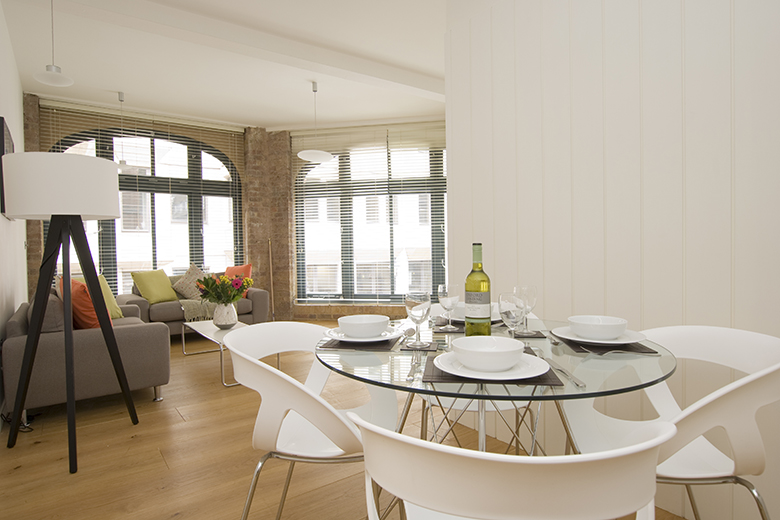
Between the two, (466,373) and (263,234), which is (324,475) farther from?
(263,234)

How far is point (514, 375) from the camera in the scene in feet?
3.46

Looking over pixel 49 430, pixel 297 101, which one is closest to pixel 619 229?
pixel 49 430

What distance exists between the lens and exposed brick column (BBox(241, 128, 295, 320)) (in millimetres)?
7035

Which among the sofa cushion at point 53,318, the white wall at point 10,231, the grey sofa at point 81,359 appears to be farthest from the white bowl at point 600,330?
the white wall at point 10,231

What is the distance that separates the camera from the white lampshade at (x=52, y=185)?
2.23 meters

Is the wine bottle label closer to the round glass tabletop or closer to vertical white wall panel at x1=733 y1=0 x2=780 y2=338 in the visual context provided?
the round glass tabletop

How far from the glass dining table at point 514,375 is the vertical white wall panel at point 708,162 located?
485mm

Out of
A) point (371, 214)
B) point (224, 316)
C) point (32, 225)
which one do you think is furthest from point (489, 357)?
point (32, 225)

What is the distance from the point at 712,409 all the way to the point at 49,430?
3.47 metres

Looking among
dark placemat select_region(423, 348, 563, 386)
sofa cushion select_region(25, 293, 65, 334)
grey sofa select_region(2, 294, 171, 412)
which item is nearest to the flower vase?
grey sofa select_region(2, 294, 171, 412)

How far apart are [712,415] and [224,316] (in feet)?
12.4

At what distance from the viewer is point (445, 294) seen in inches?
67.2

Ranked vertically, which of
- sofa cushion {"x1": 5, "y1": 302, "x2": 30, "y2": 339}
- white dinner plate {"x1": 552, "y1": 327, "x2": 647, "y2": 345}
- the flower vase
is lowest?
the flower vase

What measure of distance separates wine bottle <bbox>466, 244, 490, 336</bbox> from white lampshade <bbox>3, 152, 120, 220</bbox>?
2.20 meters
